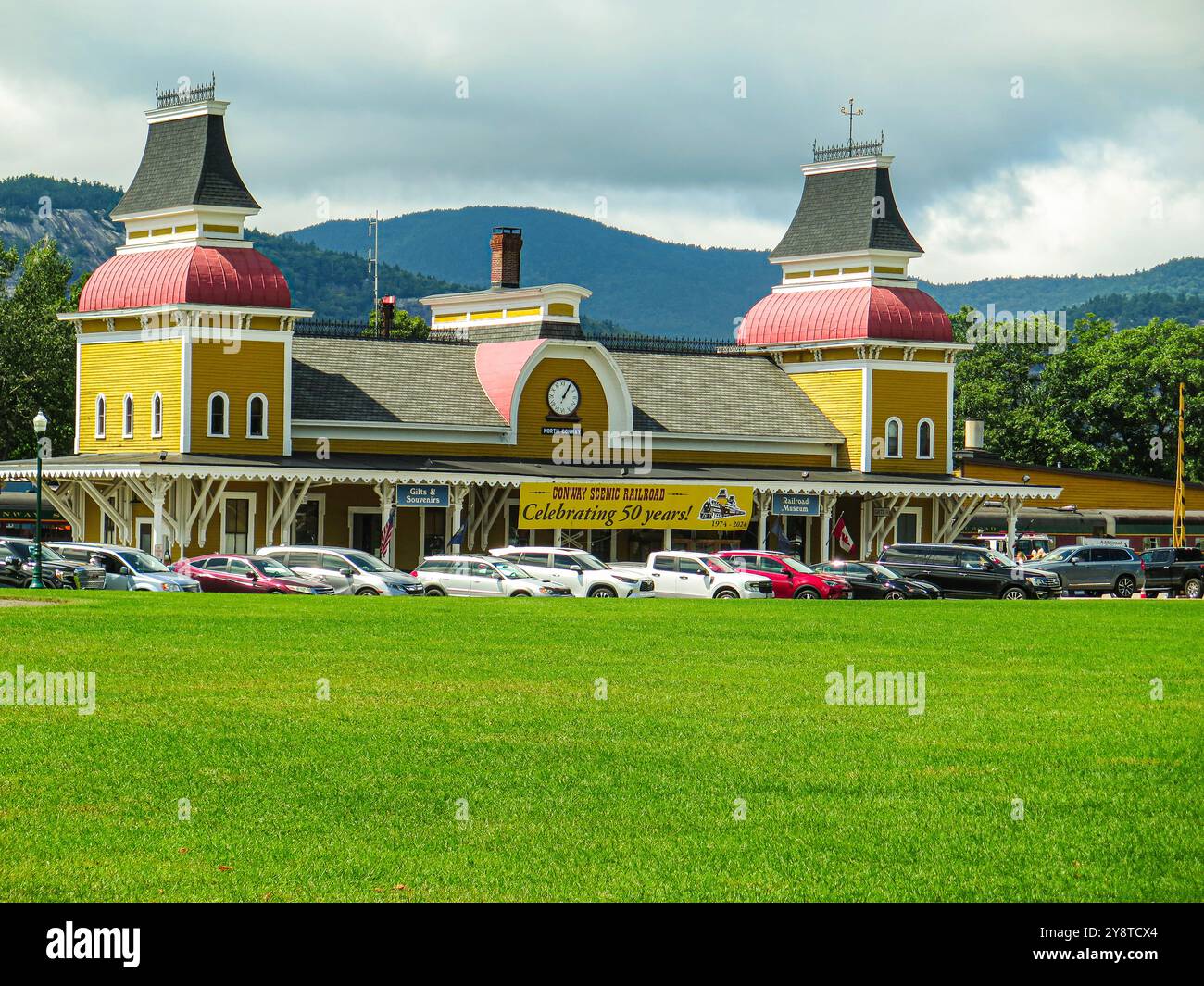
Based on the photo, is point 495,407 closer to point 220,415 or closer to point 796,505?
point 220,415

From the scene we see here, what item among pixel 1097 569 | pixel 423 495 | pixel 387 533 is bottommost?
pixel 1097 569

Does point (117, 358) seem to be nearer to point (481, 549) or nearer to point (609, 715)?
point (481, 549)

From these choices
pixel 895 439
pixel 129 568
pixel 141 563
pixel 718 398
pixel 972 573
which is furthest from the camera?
pixel 895 439

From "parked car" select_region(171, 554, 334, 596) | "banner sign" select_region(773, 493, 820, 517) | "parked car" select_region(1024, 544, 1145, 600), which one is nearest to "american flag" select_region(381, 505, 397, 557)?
"parked car" select_region(171, 554, 334, 596)

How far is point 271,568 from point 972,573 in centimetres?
2035

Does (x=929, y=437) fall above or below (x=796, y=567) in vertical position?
above

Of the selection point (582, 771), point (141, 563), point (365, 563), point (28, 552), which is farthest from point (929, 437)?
point (582, 771)

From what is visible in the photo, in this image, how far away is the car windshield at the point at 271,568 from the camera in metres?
44.3

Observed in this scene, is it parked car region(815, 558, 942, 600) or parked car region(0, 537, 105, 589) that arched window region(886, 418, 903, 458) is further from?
parked car region(0, 537, 105, 589)

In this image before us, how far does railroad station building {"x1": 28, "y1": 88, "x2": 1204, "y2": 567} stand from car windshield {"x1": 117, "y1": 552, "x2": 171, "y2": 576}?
20.2 ft

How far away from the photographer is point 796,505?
60406 millimetres

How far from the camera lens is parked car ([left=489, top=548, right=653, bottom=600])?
4694cm

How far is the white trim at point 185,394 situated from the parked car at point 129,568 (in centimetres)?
819

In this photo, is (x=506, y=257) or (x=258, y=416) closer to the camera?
(x=258, y=416)
